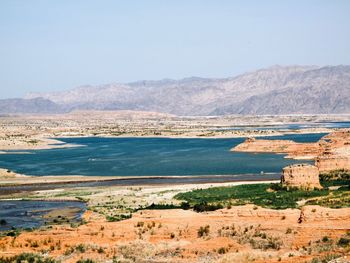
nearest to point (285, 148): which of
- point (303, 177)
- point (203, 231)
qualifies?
point (303, 177)

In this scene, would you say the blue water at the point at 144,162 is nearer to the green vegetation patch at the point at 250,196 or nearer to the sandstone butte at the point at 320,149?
the sandstone butte at the point at 320,149

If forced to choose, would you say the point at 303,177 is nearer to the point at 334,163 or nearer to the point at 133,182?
the point at 334,163

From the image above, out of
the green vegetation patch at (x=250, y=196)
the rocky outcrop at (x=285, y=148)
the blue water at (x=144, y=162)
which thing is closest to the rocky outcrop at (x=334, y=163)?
the blue water at (x=144, y=162)

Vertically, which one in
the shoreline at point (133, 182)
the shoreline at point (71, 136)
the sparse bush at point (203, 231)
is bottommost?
the shoreline at point (133, 182)

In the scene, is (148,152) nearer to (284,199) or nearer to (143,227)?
(284,199)

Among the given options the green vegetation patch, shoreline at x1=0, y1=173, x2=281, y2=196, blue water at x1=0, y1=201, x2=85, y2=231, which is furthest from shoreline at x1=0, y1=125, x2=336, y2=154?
the green vegetation patch

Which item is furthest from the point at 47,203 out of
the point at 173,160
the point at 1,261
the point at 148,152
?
the point at 148,152
